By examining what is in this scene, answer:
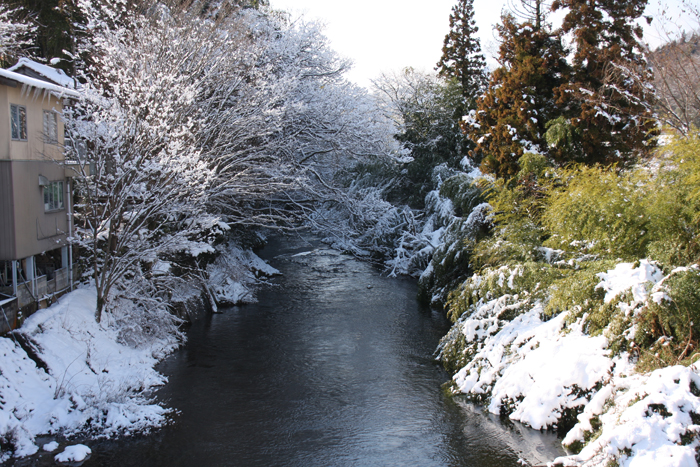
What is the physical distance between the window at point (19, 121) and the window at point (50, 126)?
2.67 feet

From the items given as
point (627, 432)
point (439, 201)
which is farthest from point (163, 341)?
point (439, 201)

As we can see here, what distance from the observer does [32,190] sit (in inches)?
562

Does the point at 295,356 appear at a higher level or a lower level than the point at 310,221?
lower

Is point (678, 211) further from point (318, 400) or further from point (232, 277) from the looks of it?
point (232, 277)

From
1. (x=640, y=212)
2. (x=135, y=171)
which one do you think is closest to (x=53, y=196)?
(x=135, y=171)

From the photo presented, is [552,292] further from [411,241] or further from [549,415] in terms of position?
[411,241]

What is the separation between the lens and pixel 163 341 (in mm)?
15914

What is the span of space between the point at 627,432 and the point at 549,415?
9.17 feet

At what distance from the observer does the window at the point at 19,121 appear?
13609 millimetres

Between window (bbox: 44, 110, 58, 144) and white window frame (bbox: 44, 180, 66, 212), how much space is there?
4.20 ft

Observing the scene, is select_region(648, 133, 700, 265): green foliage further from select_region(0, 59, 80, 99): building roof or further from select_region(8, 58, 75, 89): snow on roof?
select_region(8, 58, 75, 89): snow on roof

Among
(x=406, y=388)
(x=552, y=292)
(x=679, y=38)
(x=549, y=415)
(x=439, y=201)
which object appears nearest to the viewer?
(x=549, y=415)

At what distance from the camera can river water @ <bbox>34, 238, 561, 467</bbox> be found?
33.5 ft

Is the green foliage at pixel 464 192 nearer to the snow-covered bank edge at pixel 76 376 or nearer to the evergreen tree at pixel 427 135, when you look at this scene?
the evergreen tree at pixel 427 135
